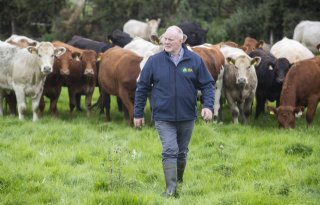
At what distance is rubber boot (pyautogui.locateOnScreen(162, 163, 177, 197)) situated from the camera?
748 cm

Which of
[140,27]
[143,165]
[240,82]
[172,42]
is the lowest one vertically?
[140,27]

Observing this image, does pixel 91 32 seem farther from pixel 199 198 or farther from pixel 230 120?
pixel 199 198

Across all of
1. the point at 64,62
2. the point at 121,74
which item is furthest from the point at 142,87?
the point at 64,62

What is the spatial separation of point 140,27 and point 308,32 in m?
10.3

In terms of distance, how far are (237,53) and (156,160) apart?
5649 millimetres

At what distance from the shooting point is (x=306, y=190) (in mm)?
7855

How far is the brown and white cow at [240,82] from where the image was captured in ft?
43.4

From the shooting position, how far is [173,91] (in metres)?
7.45

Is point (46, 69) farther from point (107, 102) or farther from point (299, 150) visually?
point (299, 150)

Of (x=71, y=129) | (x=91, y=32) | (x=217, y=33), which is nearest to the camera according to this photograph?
(x=71, y=129)

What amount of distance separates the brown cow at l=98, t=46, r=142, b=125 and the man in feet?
17.9

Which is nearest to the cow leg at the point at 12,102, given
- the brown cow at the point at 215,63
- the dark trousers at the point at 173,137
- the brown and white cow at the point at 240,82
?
the brown cow at the point at 215,63

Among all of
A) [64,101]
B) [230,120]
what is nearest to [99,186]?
[230,120]

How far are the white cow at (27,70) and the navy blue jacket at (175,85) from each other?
582cm
